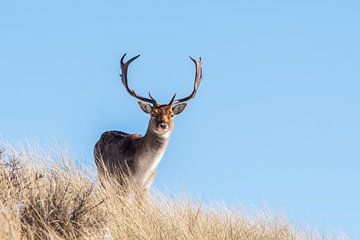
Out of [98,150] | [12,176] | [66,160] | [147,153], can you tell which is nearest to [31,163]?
[66,160]

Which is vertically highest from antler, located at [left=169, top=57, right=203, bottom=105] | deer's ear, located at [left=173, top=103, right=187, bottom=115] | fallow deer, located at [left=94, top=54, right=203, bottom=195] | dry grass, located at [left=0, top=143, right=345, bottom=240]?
antler, located at [left=169, top=57, right=203, bottom=105]

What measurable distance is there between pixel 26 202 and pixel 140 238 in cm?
106

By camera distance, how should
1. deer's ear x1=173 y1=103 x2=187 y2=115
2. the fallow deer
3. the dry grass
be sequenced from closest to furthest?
the dry grass
the fallow deer
deer's ear x1=173 y1=103 x2=187 y2=115

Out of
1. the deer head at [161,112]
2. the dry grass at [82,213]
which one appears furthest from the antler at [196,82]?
the dry grass at [82,213]

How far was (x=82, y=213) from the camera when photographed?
7.10 meters

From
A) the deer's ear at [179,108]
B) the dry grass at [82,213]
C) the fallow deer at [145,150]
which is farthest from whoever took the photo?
the deer's ear at [179,108]

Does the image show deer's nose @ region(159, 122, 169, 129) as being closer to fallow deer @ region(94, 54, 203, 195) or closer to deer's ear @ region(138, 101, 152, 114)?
fallow deer @ region(94, 54, 203, 195)

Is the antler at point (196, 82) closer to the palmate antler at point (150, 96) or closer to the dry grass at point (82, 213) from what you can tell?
the palmate antler at point (150, 96)

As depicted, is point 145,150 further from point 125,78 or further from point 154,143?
point 125,78

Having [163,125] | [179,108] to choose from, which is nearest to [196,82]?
[179,108]

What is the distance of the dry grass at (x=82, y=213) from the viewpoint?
679 cm

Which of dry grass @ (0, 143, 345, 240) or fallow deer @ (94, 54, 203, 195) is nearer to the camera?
dry grass @ (0, 143, 345, 240)

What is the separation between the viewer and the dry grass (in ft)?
22.3

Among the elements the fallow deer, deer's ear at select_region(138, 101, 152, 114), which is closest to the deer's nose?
the fallow deer
